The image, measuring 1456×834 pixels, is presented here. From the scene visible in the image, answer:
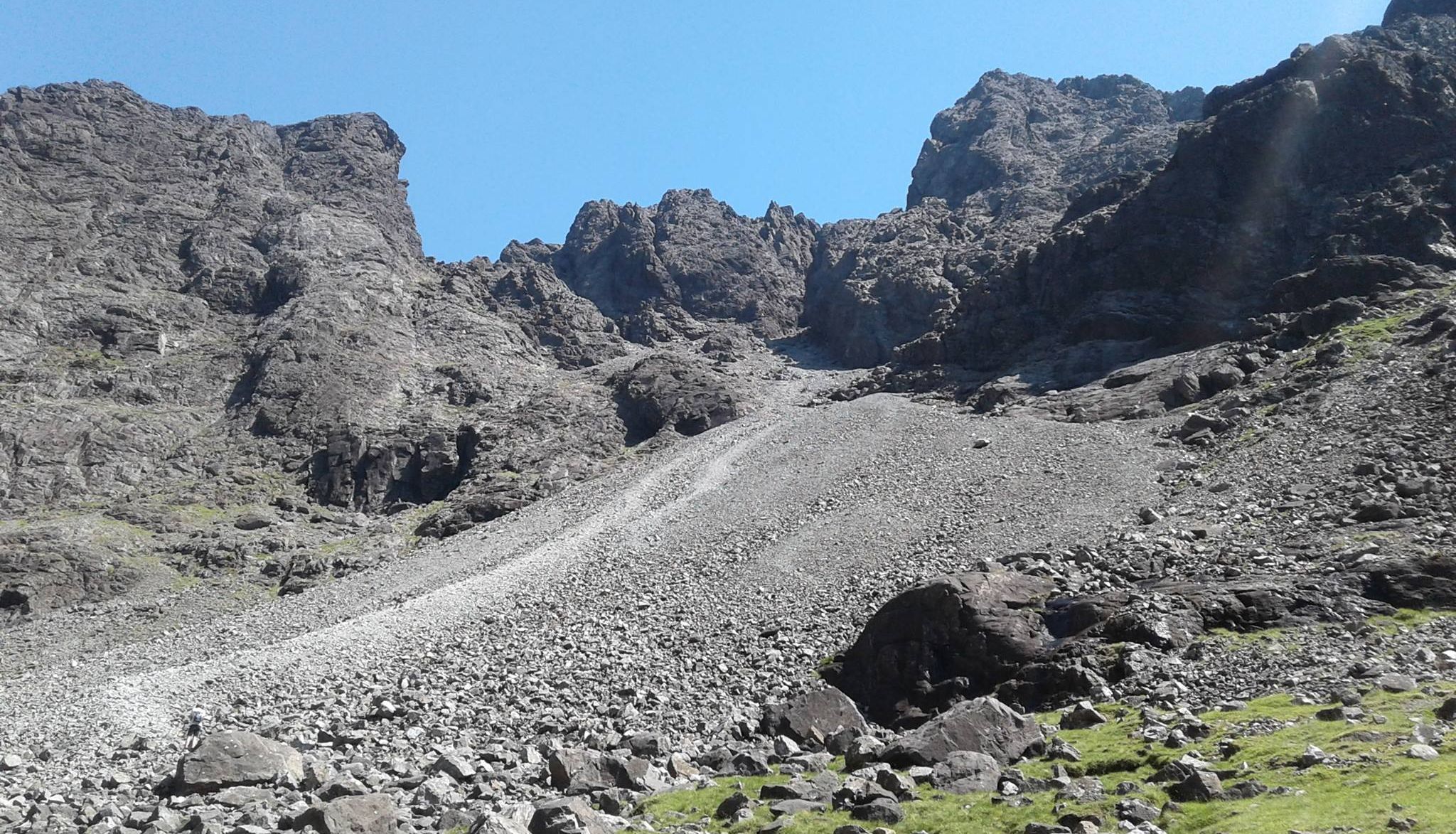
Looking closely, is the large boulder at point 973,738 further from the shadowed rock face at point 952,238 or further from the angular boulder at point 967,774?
the shadowed rock face at point 952,238

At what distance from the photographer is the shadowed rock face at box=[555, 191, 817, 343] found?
17738cm

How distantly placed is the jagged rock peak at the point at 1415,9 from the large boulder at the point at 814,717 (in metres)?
163

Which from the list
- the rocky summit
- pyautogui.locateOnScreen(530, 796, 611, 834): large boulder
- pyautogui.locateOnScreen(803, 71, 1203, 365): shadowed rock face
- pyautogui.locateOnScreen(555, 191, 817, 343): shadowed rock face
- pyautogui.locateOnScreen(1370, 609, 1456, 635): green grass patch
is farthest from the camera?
pyautogui.locateOnScreen(555, 191, 817, 343): shadowed rock face

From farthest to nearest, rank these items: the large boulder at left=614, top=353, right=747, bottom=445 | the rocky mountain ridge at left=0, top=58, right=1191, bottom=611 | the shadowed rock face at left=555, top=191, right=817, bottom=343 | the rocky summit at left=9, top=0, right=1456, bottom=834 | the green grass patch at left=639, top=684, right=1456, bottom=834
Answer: the shadowed rock face at left=555, top=191, right=817, bottom=343
the large boulder at left=614, top=353, right=747, bottom=445
the rocky mountain ridge at left=0, top=58, right=1191, bottom=611
the rocky summit at left=9, top=0, right=1456, bottom=834
the green grass patch at left=639, top=684, right=1456, bottom=834

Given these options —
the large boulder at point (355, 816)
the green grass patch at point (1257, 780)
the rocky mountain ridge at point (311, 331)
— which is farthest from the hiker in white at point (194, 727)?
the rocky mountain ridge at point (311, 331)

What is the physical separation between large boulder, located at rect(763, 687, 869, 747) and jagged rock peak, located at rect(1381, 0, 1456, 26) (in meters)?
163

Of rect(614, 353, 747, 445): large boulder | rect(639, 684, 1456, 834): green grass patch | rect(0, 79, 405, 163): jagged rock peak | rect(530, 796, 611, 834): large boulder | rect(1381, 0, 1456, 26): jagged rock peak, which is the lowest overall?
rect(639, 684, 1456, 834): green grass patch

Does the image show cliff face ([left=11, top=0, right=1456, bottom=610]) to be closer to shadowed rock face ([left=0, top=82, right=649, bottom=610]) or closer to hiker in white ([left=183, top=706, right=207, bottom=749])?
shadowed rock face ([left=0, top=82, right=649, bottom=610])

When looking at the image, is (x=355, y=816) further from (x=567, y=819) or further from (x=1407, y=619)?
(x=1407, y=619)

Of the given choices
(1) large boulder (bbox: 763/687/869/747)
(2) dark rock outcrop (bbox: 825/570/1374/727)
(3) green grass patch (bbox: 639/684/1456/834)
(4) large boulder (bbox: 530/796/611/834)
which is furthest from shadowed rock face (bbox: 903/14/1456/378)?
(4) large boulder (bbox: 530/796/611/834)

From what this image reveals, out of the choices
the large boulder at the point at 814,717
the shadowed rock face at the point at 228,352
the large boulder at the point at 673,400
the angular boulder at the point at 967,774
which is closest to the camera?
the angular boulder at the point at 967,774

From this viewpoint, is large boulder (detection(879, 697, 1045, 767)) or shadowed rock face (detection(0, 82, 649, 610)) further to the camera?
shadowed rock face (detection(0, 82, 649, 610))

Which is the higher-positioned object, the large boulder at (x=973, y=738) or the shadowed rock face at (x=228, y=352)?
the shadowed rock face at (x=228, y=352)

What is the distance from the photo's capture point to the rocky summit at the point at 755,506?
90.0ft
